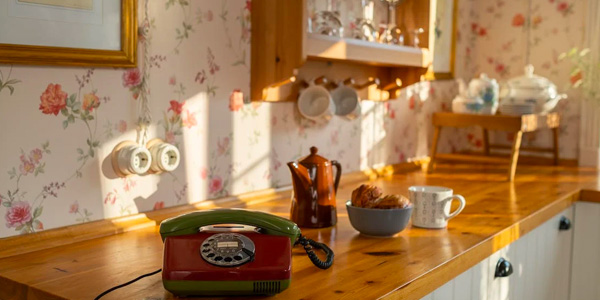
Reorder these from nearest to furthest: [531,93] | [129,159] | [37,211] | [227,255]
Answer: [227,255] < [37,211] < [129,159] < [531,93]

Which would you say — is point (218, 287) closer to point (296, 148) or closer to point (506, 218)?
point (506, 218)

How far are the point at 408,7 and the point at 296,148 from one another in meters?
0.67

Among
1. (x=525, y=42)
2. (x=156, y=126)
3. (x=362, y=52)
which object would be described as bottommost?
(x=156, y=126)

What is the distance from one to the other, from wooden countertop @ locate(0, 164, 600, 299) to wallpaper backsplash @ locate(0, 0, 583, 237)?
0.10m

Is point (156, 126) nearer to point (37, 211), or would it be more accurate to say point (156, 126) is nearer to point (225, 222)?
point (37, 211)

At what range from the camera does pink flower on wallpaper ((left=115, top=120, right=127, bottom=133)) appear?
159cm

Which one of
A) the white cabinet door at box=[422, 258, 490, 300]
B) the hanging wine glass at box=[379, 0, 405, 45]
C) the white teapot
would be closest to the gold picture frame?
the white cabinet door at box=[422, 258, 490, 300]

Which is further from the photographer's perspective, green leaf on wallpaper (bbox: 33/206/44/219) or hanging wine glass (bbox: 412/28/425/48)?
hanging wine glass (bbox: 412/28/425/48)

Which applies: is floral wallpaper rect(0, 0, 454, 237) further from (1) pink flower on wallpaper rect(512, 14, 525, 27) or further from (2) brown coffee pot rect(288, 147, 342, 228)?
(1) pink flower on wallpaper rect(512, 14, 525, 27)

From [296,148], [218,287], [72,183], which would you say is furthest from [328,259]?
[296,148]

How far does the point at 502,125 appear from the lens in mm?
2611

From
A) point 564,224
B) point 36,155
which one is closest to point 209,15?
point 36,155

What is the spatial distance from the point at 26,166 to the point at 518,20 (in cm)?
241

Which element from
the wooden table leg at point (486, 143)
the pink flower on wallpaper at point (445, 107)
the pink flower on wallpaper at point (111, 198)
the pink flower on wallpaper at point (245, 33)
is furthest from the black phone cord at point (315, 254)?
the wooden table leg at point (486, 143)
